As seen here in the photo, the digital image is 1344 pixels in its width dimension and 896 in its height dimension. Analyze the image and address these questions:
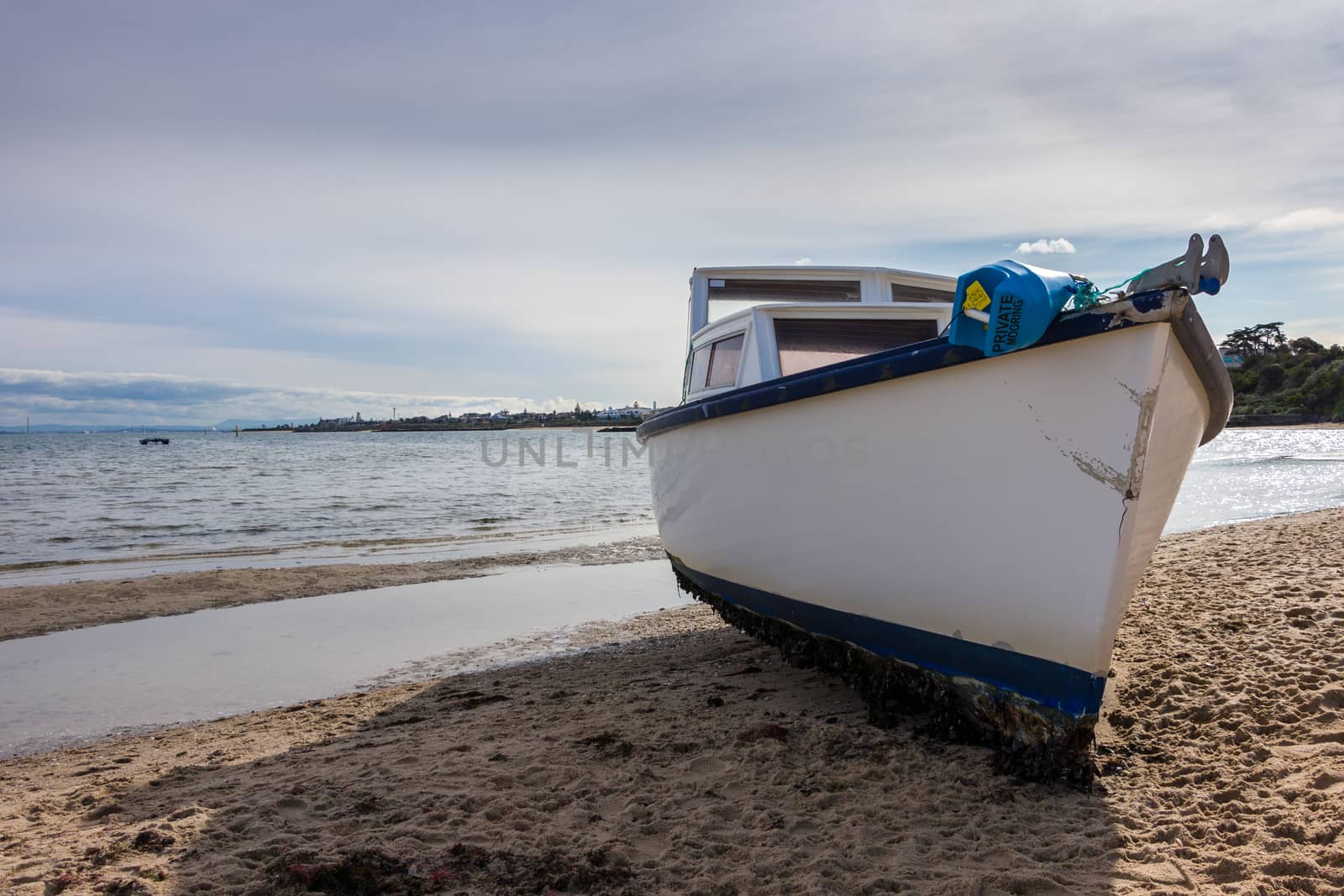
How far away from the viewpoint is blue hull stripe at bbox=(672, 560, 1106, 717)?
3.48 metres

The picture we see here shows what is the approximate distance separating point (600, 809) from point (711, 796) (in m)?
0.51

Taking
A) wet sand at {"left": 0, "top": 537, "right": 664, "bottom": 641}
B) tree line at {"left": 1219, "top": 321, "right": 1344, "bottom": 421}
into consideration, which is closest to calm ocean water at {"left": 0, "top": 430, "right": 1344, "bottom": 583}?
wet sand at {"left": 0, "top": 537, "right": 664, "bottom": 641}

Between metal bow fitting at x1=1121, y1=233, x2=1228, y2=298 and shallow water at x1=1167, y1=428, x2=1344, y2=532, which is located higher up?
metal bow fitting at x1=1121, y1=233, x2=1228, y2=298

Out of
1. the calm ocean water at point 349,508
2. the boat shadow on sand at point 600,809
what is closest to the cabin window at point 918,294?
the boat shadow on sand at point 600,809

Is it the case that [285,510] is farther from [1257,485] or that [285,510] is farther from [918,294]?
[1257,485]

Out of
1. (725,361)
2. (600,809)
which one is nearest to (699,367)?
(725,361)

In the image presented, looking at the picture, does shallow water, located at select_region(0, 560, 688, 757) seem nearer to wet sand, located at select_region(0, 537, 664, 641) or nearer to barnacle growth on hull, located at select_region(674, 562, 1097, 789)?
wet sand, located at select_region(0, 537, 664, 641)

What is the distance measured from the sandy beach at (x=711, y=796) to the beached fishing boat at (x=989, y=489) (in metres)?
0.46

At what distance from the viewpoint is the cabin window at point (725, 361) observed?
6.09 meters

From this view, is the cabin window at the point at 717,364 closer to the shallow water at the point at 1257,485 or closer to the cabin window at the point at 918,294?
the cabin window at the point at 918,294

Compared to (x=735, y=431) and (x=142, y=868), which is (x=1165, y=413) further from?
(x=142, y=868)

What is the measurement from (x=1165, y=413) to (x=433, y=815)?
3467 millimetres

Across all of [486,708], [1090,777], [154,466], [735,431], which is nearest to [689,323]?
[735,431]

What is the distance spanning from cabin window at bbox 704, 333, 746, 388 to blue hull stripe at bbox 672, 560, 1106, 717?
5.88 ft
